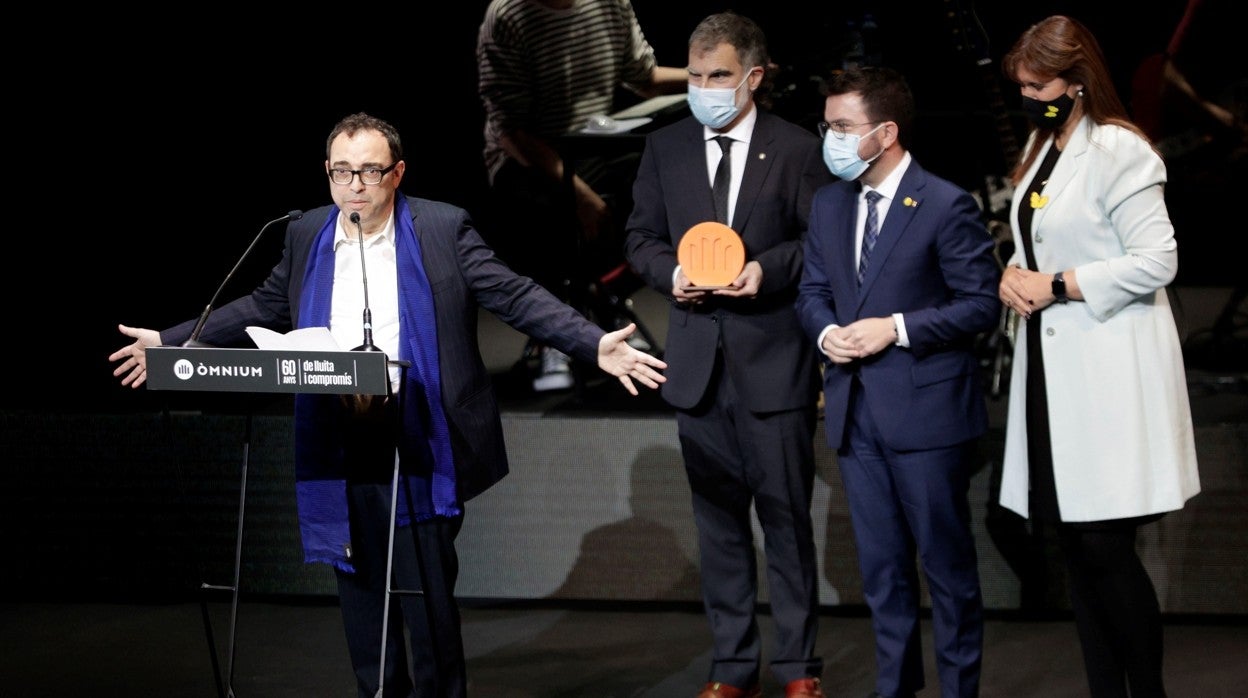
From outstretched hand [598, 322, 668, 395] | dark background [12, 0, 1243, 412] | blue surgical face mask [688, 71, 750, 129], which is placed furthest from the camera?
dark background [12, 0, 1243, 412]

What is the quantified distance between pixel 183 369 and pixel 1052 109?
1.86m

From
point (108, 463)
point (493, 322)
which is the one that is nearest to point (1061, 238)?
point (108, 463)

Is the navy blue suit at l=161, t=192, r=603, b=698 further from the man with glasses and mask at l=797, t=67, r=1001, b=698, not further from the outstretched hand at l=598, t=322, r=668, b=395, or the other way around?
the man with glasses and mask at l=797, t=67, r=1001, b=698

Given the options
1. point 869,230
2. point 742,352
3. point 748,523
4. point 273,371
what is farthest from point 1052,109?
point 273,371

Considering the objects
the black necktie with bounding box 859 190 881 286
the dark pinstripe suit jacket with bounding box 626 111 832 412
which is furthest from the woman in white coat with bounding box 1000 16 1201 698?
the dark pinstripe suit jacket with bounding box 626 111 832 412

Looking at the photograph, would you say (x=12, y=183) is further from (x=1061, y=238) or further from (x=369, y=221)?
(x=1061, y=238)

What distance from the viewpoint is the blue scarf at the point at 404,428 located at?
2814 mm

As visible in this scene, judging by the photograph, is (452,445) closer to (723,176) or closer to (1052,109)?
(723,176)

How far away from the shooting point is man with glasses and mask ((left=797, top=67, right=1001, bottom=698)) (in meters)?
3.02

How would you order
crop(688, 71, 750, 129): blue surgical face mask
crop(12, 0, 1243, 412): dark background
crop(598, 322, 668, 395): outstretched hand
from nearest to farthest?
crop(598, 322, 668, 395): outstretched hand < crop(688, 71, 750, 129): blue surgical face mask < crop(12, 0, 1243, 412): dark background

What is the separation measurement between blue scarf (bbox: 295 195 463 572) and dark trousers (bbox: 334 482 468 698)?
45 millimetres

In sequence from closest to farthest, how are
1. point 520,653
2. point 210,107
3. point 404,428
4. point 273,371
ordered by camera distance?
point 273,371
point 404,428
point 520,653
point 210,107

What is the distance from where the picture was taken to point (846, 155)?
306 cm

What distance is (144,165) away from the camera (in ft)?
17.7
